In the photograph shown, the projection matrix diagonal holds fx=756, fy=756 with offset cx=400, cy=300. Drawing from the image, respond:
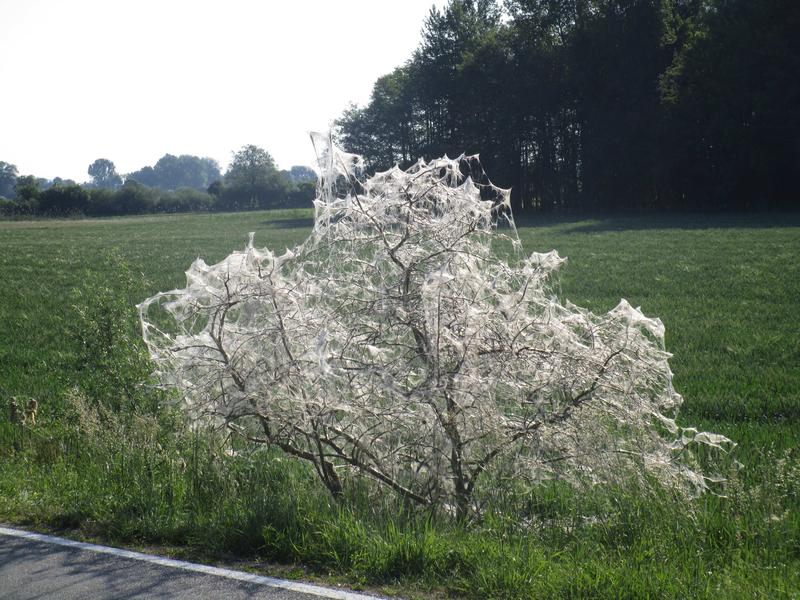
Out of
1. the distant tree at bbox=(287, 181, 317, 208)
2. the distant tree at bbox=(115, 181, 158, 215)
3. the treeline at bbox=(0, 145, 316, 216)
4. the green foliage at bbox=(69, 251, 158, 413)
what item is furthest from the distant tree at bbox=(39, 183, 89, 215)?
the green foliage at bbox=(69, 251, 158, 413)

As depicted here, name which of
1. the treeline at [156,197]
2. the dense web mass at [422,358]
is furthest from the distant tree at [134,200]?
the dense web mass at [422,358]

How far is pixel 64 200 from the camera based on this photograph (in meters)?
93.9

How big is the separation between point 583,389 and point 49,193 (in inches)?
3914

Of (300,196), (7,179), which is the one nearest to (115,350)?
(300,196)

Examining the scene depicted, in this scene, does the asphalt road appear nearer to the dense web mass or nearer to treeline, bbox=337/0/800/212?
the dense web mass

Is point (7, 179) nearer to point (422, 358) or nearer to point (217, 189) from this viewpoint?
point (217, 189)

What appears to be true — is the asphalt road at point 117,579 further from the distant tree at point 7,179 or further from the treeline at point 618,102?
the distant tree at point 7,179

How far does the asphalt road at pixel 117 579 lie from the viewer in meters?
4.51

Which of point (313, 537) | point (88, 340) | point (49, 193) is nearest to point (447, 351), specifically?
point (313, 537)

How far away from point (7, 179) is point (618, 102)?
16139 centimetres

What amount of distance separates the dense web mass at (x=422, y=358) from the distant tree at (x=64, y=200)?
93.3 m

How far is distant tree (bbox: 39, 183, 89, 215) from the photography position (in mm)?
91500

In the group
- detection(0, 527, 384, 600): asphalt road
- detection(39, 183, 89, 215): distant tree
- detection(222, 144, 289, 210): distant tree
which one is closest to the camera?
detection(0, 527, 384, 600): asphalt road

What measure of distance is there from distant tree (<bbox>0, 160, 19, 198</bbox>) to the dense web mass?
188997 mm
